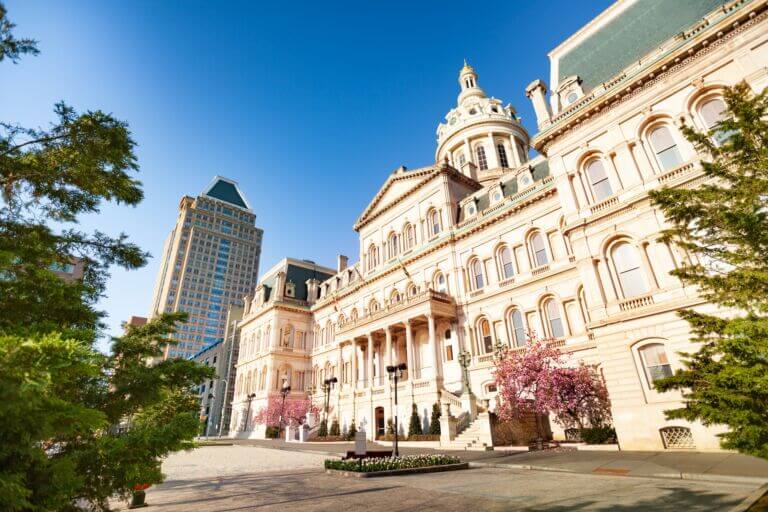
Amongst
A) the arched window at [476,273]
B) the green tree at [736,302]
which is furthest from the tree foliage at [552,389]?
the green tree at [736,302]

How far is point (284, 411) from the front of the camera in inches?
1630

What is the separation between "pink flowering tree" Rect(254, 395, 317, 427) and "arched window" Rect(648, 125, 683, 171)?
36.9m

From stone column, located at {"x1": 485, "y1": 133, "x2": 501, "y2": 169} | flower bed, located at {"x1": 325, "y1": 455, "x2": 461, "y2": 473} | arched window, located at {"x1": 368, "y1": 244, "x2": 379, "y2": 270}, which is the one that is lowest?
flower bed, located at {"x1": 325, "y1": 455, "x2": 461, "y2": 473}

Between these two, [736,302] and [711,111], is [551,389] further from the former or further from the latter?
[711,111]

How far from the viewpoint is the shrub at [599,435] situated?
1730 cm

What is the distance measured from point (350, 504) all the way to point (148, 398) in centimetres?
519

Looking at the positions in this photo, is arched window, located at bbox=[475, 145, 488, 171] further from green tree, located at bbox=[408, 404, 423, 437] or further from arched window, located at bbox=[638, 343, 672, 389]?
arched window, located at bbox=[638, 343, 672, 389]

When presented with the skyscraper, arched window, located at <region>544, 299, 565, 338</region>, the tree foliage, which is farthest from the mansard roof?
the tree foliage

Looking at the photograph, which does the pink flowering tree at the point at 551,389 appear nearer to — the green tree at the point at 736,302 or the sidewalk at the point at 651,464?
the sidewalk at the point at 651,464

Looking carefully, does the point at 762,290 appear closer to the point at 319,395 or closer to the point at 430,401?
the point at 430,401

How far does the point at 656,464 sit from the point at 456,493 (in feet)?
22.7

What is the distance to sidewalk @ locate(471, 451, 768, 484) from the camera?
9.46 meters

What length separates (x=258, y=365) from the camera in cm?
4819

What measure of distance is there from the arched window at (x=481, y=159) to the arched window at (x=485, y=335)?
24599 mm
